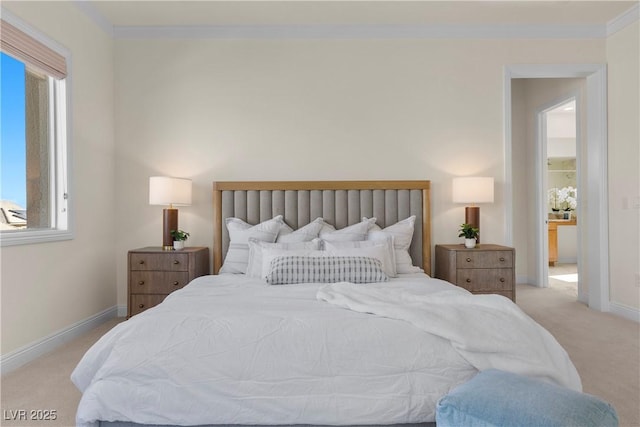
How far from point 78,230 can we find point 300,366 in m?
2.85

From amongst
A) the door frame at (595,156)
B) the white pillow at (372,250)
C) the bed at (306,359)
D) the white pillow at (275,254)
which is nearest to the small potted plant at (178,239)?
the white pillow at (275,254)

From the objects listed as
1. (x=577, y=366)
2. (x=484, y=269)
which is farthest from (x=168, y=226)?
(x=577, y=366)

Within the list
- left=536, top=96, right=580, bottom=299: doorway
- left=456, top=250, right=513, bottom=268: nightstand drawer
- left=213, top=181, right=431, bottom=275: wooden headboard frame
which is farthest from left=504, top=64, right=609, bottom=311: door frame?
left=536, top=96, right=580, bottom=299: doorway

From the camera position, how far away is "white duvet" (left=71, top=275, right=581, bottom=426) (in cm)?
166

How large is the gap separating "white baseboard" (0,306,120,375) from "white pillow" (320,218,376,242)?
2.31 m

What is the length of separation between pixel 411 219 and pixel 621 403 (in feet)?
6.85

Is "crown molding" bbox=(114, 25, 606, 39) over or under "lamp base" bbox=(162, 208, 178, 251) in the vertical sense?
over

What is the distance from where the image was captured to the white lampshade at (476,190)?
3.83m

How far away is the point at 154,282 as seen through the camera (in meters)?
3.64

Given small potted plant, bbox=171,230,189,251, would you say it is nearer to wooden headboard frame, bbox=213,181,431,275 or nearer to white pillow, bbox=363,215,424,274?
wooden headboard frame, bbox=213,181,431,275

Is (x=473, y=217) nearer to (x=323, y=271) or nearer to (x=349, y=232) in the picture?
(x=349, y=232)

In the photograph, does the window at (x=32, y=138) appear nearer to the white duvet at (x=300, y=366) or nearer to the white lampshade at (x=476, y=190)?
the white duvet at (x=300, y=366)

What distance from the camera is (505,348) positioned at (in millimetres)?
1710

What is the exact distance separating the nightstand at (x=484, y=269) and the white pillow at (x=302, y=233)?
4.11 feet
